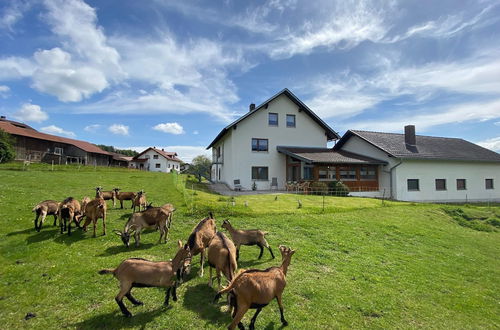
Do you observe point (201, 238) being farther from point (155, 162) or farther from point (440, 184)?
point (155, 162)

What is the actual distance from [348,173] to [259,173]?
367 inches

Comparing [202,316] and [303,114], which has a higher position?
[303,114]

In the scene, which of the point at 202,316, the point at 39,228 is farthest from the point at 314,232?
the point at 39,228

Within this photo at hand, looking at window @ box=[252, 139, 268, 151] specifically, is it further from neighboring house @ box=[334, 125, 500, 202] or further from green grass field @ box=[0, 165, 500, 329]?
green grass field @ box=[0, 165, 500, 329]

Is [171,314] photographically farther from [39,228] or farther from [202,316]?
[39,228]

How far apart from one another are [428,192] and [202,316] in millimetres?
30501

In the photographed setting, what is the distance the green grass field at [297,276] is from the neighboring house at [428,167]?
46.4 ft

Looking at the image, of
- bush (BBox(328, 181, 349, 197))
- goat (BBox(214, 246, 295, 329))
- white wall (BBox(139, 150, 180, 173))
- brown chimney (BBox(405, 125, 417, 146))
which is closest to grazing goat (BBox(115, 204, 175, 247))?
goat (BBox(214, 246, 295, 329))

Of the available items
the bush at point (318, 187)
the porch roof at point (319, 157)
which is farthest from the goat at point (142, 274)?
the bush at point (318, 187)

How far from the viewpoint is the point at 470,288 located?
7.30 metres

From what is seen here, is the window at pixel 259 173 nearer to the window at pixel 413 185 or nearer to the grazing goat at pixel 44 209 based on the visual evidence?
the window at pixel 413 185

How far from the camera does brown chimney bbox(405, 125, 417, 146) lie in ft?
102

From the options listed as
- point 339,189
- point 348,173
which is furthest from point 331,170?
point 339,189

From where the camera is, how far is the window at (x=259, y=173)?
27.8 metres
